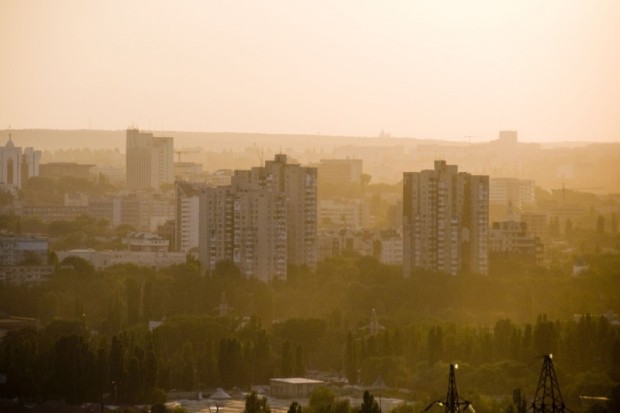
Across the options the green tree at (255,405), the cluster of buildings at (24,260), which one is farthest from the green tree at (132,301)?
the green tree at (255,405)

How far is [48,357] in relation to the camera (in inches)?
990

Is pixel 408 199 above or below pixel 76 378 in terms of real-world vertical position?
above

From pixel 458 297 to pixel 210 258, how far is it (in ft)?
15.8

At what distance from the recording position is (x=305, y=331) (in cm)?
2883

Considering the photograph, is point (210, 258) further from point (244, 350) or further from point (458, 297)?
point (244, 350)

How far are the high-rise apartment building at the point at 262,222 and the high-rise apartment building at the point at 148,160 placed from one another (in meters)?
22.6

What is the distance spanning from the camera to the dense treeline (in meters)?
24.7

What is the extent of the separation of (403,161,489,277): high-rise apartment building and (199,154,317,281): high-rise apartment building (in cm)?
166

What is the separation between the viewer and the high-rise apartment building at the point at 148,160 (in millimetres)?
61656

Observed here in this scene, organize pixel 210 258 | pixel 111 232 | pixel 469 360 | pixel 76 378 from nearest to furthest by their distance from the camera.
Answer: pixel 76 378 → pixel 469 360 → pixel 210 258 → pixel 111 232

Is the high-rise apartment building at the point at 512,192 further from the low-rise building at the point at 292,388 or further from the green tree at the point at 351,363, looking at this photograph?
the low-rise building at the point at 292,388

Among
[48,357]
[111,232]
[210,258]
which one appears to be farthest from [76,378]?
[111,232]

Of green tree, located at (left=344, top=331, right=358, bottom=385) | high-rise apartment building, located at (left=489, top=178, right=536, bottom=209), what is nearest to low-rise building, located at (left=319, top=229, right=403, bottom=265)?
high-rise apartment building, located at (left=489, top=178, right=536, bottom=209)

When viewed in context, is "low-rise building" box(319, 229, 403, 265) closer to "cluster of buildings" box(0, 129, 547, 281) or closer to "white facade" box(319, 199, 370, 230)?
"cluster of buildings" box(0, 129, 547, 281)
